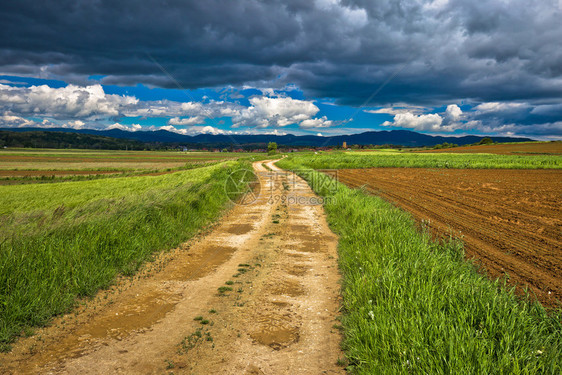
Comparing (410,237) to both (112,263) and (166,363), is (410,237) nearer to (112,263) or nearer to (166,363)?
(166,363)

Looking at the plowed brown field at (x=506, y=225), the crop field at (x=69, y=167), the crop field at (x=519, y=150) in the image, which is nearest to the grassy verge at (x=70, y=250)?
the plowed brown field at (x=506, y=225)

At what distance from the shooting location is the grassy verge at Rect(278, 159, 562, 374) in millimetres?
3037

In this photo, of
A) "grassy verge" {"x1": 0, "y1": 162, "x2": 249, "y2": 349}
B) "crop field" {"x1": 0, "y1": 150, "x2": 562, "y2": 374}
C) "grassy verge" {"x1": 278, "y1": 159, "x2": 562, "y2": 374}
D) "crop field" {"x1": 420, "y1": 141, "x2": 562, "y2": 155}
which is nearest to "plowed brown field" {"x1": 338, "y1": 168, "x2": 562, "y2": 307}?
"crop field" {"x1": 0, "y1": 150, "x2": 562, "y2": 374}

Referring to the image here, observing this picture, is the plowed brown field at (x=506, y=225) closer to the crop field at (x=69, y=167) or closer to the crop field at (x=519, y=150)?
the crop field at (x=69, y=167)

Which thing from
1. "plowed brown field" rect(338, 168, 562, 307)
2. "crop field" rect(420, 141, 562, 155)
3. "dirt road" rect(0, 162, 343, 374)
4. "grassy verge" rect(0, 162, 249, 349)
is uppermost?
"crop field" rect(420, 141, 562, 155)

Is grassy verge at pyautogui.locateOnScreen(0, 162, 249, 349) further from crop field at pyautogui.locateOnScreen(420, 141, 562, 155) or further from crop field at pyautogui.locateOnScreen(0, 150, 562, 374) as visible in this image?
crop field at pyautogui.locateOnScreen(420, 141, 562, 155)

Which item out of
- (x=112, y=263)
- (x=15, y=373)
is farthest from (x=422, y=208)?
(x=15, y=373)

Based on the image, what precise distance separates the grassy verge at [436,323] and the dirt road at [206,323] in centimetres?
55

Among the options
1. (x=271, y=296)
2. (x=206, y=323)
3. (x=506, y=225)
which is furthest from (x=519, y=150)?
(x=206, y=323)

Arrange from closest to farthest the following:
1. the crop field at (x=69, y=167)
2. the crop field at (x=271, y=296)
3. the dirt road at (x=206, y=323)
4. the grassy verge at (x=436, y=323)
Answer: the grassy verge at (x=436, y=323)
the crop field at (x=271, y=296)
the dirt road at (x=206, y=323)
the crop field at (x=69, y=167)

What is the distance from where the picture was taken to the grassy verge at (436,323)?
3.04m

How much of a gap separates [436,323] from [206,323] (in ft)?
10.8

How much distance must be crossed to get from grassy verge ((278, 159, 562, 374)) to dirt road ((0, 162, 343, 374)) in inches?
21.6

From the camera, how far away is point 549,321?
388 centimetres
